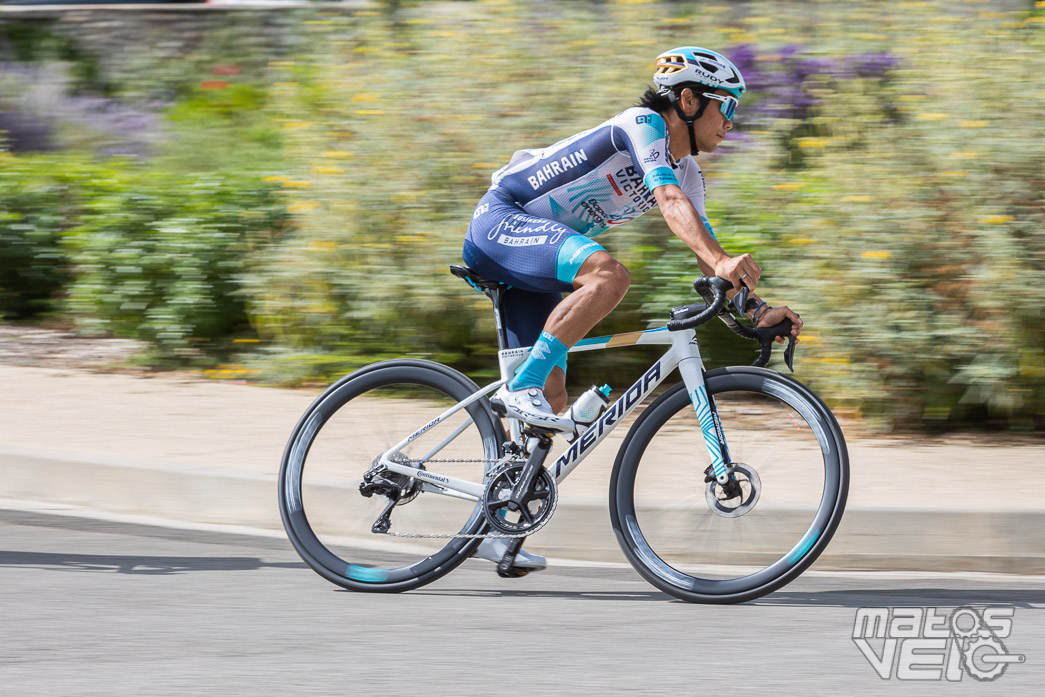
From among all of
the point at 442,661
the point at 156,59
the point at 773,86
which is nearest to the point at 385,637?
the point at 442,661

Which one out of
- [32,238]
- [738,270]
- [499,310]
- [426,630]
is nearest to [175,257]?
[32,238]

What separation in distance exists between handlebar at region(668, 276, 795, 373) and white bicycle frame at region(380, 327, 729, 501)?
63 millimetres

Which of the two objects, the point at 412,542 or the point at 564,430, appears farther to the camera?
the point at 412,542

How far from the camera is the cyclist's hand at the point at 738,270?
473 centimetres

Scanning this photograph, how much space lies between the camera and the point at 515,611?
498 cm

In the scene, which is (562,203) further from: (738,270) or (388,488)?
(388,488)

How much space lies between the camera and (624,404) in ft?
16.8

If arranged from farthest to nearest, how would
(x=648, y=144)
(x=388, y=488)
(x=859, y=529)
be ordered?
(x=859, y=529)
(x=388, y=488)
(x=648, y=144)

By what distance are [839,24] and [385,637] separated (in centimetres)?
588

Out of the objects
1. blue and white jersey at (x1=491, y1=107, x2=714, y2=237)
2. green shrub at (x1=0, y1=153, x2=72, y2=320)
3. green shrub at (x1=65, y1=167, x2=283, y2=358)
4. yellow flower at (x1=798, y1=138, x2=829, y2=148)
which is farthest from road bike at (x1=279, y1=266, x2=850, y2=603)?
green shrub at (x1=0, y1=153, x2=72, y2=320)

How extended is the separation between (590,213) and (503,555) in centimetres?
127

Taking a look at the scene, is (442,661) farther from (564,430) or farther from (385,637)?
(564,430)

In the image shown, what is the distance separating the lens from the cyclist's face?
4973 mm

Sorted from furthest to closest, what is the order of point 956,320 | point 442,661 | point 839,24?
point 839,24
point 956,320
point 442,661
